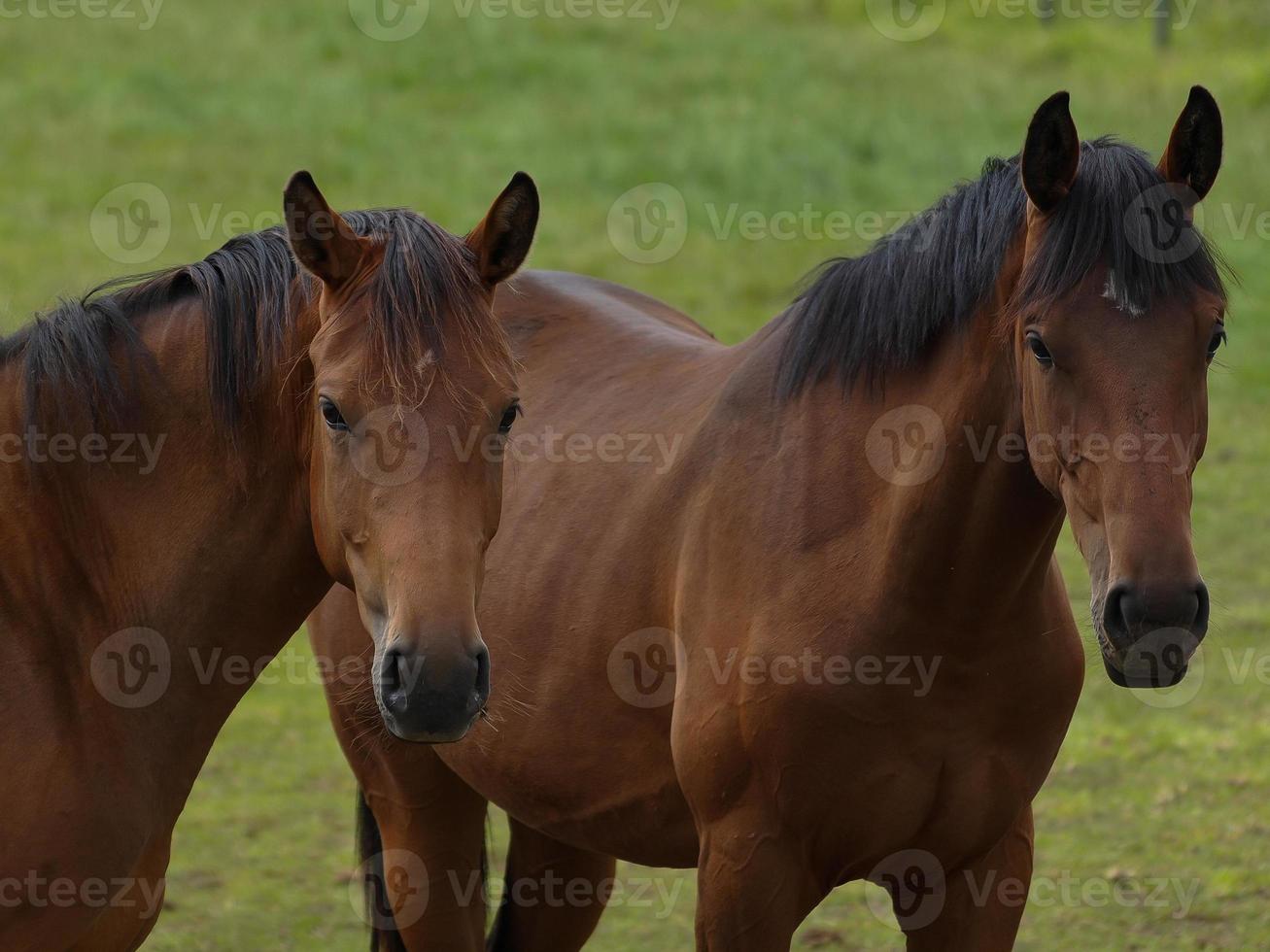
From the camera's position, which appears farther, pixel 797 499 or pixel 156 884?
pixel 797 499

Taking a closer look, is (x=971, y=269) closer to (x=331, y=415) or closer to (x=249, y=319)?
(x=331, y=415)

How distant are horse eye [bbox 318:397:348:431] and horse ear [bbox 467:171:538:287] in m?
0.46

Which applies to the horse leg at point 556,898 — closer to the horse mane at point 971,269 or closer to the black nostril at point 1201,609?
the horse mane at point 971,269

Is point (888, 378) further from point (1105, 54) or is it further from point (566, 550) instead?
point (1105, 54)

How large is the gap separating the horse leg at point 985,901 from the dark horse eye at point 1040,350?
123 centimetres

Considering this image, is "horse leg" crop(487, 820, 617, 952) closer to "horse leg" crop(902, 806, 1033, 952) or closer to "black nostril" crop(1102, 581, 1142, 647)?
"horse leg" crop(902, 806, 1033, 952)

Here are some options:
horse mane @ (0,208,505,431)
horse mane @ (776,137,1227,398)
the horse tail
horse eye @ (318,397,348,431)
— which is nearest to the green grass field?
the horse tail

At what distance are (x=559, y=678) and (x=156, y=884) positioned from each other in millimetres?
1249

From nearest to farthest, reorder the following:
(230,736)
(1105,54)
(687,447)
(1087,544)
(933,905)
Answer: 1. (1087,544)
2. (933,905)
3. (687,447)
4. (230,736)
5. (1105,54)

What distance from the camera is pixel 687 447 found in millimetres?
4168

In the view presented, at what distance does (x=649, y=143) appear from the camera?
15031mm

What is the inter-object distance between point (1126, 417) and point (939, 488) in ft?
1.89

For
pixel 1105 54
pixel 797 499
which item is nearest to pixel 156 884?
pixel 797 499

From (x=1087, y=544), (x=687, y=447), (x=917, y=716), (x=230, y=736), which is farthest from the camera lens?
(x=230, y=736)
